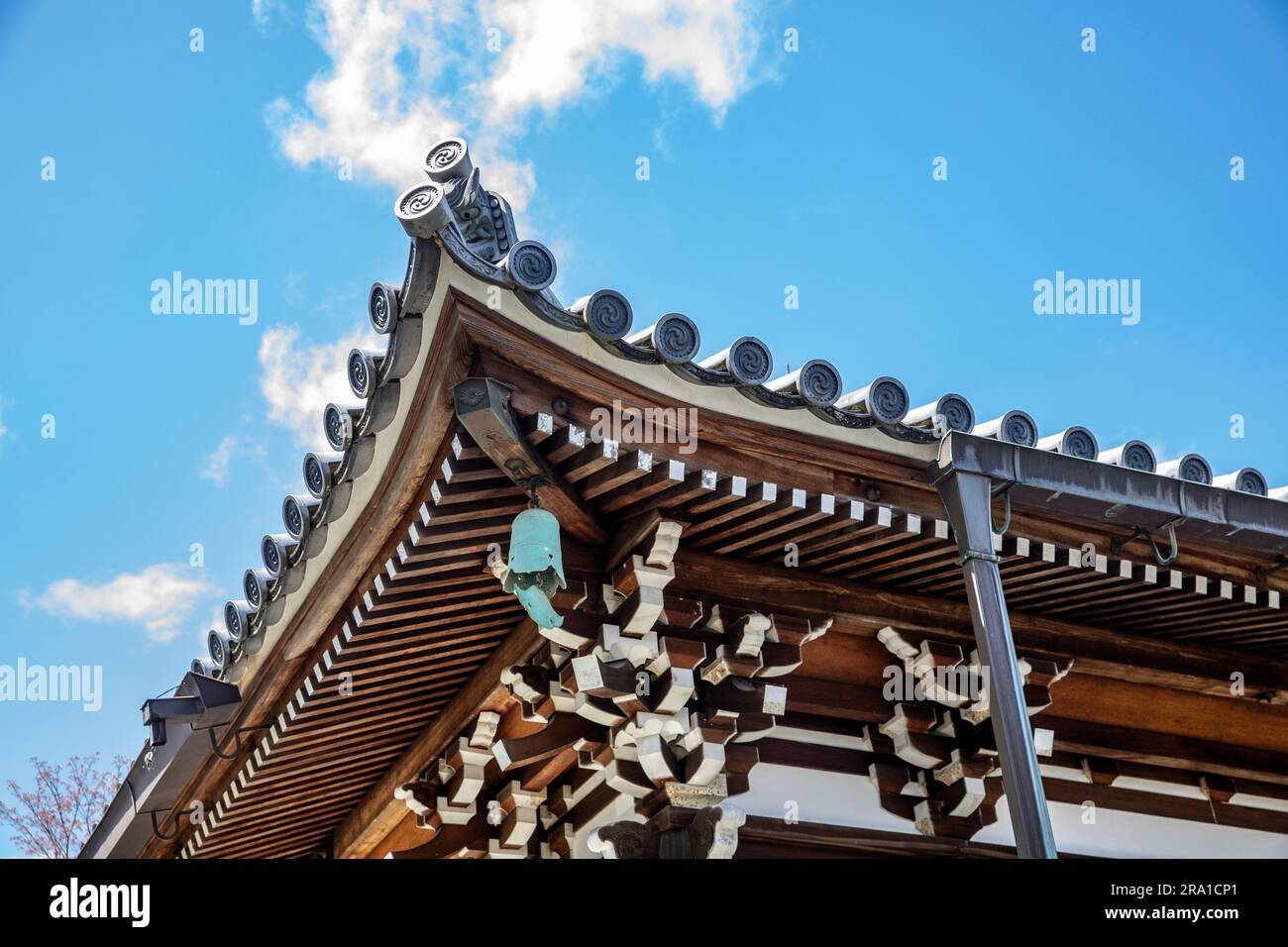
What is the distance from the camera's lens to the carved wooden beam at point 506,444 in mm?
5695

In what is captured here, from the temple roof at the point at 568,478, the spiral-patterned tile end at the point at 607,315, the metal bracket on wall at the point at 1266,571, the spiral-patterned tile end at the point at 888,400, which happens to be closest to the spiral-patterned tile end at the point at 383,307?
the temple roof at the point at 568,478

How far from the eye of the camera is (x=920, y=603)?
24.9 ft

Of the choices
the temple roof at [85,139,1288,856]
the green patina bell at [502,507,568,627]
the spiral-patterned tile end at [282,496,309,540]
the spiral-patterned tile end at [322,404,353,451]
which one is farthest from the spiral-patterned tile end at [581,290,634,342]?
the spiral-patterned tile end at [282,496,309,540]

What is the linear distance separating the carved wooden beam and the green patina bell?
0.71ft

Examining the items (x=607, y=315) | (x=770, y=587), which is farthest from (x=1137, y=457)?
(x=607, y=315)

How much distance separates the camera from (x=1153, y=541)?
22.9 ft

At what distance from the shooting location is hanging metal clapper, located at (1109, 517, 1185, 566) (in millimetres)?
6832

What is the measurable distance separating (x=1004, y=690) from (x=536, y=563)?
7.01 feet

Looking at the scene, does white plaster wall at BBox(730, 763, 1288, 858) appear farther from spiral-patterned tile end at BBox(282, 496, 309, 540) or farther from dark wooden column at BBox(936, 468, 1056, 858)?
spiral-patterned tile end at BBox(282, 496, 309, 540)

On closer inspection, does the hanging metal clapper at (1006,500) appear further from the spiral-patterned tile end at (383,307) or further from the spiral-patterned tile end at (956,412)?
the spiral-patterned tile end at (383,307)

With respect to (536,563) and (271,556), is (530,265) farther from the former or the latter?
(271,556)

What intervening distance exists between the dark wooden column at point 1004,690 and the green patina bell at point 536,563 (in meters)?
1.89
